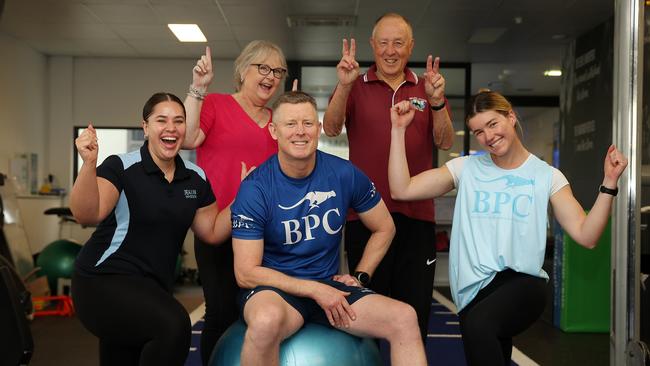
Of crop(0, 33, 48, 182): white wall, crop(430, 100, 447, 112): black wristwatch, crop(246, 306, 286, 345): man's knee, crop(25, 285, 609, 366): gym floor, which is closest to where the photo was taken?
crop(246, 306, 286, 345): man's knee

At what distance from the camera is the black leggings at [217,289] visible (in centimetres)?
230

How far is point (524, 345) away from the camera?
428 cm

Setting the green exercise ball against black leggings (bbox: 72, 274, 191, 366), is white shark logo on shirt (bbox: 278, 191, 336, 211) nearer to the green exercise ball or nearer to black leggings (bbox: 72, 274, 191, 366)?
black leggings (bbox: 72, 274, 191, 366)

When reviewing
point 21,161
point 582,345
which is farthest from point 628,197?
point 21,161

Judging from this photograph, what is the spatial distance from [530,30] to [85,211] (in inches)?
233

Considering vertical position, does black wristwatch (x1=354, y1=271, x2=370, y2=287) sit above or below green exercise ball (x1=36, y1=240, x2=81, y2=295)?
above

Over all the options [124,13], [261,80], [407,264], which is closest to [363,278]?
[407,264]

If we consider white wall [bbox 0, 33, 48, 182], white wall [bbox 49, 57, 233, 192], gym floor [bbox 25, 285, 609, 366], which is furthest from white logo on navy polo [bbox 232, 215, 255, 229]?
white wall [bbox 49, 57, 233, 192]

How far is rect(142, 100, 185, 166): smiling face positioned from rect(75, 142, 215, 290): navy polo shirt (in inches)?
1.9

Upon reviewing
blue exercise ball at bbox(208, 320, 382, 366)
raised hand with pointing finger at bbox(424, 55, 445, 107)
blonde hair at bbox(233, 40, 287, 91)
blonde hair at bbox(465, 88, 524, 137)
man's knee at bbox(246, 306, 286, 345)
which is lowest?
blue exercise ball at bbox(208, 320, 382, 366)

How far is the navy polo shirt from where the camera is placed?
2041 millimetres

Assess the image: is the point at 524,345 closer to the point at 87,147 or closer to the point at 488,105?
the point at 488,105

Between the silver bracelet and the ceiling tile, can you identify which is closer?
the silver bracelet

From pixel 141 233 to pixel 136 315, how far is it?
267 millimetres
